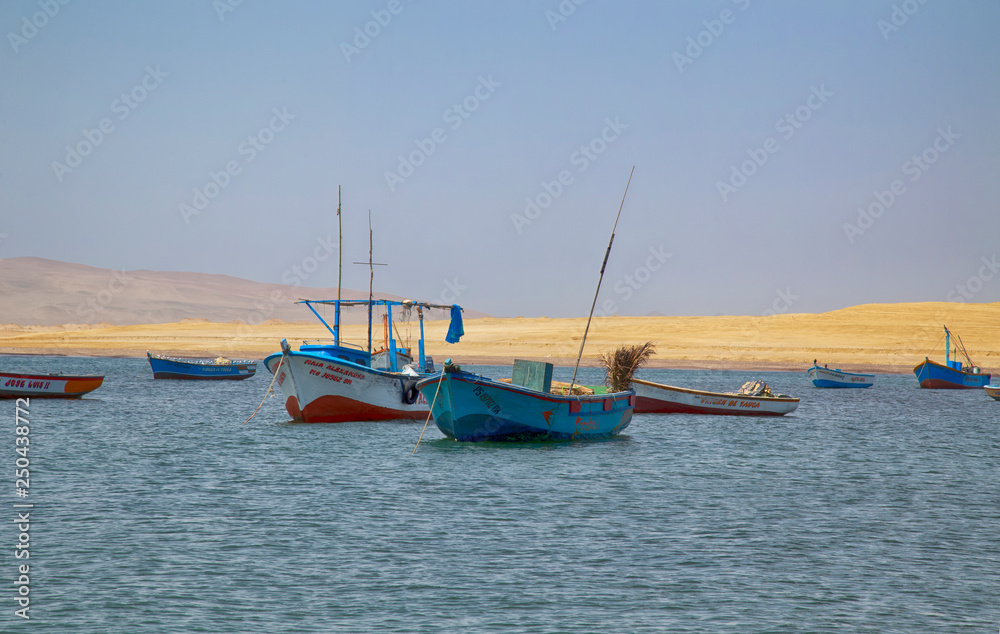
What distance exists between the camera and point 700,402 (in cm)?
3609

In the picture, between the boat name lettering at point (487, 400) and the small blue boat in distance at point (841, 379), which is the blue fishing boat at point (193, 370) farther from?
the boat name lettering at point (487, 400)

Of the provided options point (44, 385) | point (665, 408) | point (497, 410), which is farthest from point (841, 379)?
point (44, 385)

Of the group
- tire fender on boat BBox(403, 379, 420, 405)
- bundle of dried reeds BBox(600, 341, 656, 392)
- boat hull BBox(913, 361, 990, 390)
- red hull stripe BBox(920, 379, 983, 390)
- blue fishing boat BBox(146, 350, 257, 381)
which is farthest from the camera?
red hull stripe BBox(920, 379, 983, 390)

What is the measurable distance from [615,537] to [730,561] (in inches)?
77.1

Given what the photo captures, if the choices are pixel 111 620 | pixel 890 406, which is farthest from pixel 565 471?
pixel 890 406

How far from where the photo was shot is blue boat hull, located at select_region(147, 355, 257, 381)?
57594mm

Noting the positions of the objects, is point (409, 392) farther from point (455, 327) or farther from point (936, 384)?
point (936, 384)

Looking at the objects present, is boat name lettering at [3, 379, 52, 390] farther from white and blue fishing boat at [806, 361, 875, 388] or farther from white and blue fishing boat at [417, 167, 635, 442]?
white and blue fishing boat at [806, 361, 875, 388]

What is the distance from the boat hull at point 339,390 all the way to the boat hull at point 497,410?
5464mm

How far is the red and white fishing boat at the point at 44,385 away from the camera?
36.3m

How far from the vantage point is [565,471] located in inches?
803

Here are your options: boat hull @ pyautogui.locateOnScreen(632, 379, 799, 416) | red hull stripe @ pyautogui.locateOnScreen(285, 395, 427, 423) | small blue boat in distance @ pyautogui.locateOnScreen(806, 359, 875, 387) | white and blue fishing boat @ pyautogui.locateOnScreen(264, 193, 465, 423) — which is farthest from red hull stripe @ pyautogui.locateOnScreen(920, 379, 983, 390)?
red hull stripe @ pyautogui.locateOnScreen(285, 395, 427, 423)

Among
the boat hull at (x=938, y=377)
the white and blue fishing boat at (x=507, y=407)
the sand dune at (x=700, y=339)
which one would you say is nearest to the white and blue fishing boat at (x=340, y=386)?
the white and blue fishing boat at (x=507, y=407)

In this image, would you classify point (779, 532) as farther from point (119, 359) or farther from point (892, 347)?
point (119, 359)
